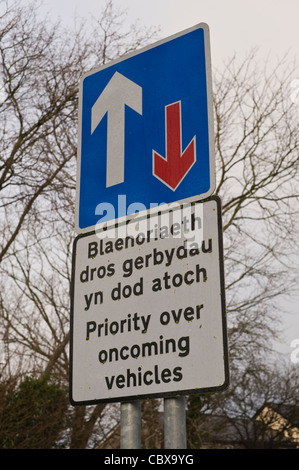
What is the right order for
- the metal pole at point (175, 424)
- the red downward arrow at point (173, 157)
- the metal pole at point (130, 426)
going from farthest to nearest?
the red downward arrow at point (173, 157) → the metal pole at point (130, 426) → the metal pole at point (175, 424)

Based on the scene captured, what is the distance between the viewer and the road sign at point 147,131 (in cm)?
242

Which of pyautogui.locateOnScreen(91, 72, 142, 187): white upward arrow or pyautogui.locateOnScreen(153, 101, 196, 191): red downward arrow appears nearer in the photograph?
pyautogui.locateOnScreen(153, 101, 196, 191): red downward arrow

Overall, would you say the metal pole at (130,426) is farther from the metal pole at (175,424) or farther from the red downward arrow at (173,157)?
the red downward arrow at (173,157)

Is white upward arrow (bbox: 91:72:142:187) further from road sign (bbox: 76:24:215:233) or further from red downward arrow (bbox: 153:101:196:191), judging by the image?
red downward arrow (bbox: 153:101:196:191)

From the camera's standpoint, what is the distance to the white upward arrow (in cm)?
264

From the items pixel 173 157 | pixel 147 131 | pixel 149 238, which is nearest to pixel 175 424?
pixel 149 238

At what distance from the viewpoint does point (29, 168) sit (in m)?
11.2

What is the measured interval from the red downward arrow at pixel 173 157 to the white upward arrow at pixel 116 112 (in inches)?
6.6

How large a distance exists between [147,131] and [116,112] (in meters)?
0.22

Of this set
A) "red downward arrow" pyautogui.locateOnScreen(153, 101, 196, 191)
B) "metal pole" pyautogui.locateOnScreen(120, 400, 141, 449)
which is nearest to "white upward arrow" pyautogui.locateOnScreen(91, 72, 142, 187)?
"red downward arrow" pyautogui.locateOnScreen(153, 101, 196, 191)

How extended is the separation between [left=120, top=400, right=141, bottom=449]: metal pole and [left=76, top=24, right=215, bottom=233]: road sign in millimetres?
701

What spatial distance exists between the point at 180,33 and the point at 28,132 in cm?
918

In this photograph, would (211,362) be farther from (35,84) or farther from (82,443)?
(82,443)

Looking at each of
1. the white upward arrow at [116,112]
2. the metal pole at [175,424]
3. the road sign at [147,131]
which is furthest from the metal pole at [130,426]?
the white upward arrow at [116,112]
